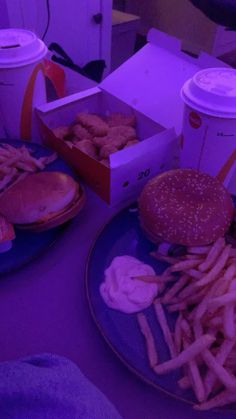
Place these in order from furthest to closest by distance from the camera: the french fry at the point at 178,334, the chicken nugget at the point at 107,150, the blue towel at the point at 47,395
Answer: the chicken nugget at the point at 107,150 → the french fry at the point at 178,334 → the blue towel at the point at 47,395

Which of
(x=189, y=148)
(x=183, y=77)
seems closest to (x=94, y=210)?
(x=189, y=148)

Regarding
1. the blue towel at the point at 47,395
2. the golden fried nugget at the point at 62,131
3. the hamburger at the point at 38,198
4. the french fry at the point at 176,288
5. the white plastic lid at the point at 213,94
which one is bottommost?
the french fry at the point at 176,288

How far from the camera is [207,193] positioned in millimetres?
1058

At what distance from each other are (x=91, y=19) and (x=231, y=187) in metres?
1.99

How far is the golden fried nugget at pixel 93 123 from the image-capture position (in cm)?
144

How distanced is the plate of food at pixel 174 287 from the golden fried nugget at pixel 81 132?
0.41 meters

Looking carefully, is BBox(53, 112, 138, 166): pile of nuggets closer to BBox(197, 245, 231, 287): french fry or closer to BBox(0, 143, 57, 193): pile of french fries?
BBox(0, 143, 57, 193): pile of french fries

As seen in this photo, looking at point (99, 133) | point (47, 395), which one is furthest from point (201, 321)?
point (99, 133)

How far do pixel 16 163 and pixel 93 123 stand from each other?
0.38 meters

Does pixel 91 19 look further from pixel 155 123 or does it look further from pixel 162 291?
pixel 162 291

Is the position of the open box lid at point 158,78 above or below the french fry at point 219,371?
above

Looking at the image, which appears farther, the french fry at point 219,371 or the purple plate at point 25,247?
the purple plate at point 25,247

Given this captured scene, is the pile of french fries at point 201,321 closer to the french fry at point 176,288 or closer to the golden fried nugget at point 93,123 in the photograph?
the french fry at point 176,288

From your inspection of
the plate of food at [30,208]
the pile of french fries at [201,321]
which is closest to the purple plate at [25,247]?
the plate of food at [30,208]
